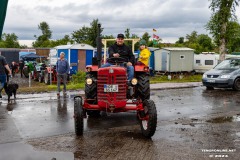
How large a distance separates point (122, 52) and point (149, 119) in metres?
2.15

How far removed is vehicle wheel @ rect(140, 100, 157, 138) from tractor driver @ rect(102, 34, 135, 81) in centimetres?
117

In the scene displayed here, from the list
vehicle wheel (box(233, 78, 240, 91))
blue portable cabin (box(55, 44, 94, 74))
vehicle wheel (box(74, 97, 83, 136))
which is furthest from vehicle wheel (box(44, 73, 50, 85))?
vehicle wheel (box(74, 97, 83, 136))

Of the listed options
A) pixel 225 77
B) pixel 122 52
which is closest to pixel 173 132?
pixel 122 52

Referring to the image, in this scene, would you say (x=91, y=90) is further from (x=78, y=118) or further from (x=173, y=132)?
(x=173, y=132)

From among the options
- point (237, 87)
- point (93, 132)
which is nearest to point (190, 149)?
point (93, 132)

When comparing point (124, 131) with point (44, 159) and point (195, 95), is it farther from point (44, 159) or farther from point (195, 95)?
point (195, 95)

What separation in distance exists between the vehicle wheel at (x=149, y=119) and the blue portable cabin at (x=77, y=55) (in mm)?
22381

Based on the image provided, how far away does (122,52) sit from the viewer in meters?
8.40

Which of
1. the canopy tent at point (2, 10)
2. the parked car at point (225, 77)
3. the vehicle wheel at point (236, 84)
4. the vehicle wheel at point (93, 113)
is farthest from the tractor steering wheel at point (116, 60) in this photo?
the vehicle wheel at point (236, 84)

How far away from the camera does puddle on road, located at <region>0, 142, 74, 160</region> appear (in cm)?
581

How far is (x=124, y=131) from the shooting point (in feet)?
25.4

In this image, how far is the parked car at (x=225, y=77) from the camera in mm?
16516

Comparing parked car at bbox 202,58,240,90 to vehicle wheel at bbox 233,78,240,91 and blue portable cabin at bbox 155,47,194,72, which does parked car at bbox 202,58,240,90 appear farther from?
blue portable cabin at bbox 155,47,194,72

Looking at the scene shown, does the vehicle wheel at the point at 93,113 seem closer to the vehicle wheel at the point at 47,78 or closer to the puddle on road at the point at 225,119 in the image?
the puddle on road at the point at 225,119
